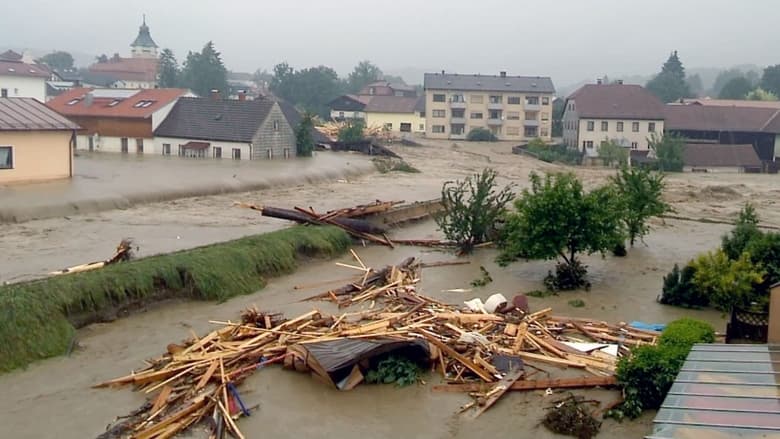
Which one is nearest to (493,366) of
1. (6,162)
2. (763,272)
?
(763,272)

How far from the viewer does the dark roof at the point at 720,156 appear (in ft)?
189

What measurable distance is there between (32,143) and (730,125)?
52.2 m

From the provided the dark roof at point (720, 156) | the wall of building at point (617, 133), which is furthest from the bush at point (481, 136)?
the dark roof at point (720, 156)

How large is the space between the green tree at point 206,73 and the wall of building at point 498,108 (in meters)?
27.5

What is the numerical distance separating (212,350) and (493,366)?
14.5 feet

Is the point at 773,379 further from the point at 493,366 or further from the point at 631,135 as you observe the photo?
the point at 631,135

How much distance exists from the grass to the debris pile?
2.14 metres

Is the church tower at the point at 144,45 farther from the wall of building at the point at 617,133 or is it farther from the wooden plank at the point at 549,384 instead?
the wooden plank at the point at 549,384

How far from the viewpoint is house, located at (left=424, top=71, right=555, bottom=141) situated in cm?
8275

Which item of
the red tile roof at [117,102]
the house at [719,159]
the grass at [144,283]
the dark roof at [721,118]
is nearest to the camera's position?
the grass at [144,283]

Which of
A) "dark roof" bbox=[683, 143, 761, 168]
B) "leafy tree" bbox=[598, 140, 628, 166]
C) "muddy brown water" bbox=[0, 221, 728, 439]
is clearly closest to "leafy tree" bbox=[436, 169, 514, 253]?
"muddy brown water" bbox=[0, 221, 728, 439]

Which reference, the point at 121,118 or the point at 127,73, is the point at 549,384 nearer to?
the point at 121,118

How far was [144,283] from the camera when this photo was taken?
16562 mm

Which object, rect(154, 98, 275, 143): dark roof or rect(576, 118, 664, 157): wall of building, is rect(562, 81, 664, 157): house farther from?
rect(154, 98, 275, 143): dark roof
